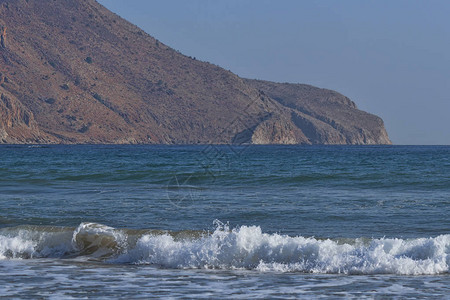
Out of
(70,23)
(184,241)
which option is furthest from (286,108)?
(184,241)

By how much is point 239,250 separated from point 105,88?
4846 inches

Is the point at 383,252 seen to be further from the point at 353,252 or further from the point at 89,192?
the point at 89,192

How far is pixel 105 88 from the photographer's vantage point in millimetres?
132125

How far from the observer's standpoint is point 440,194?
22.3m

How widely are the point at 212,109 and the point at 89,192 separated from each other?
4417 inches

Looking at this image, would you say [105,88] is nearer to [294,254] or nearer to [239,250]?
[239,250]

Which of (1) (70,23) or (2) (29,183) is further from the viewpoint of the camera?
(1) (70,23)

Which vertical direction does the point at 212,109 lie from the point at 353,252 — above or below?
above

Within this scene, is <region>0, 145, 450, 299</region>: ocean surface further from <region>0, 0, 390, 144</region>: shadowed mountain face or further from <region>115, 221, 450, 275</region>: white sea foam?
<region>0, 0, 390, 144</region>: shadowed mountain face

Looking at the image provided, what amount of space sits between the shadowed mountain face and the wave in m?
98.9

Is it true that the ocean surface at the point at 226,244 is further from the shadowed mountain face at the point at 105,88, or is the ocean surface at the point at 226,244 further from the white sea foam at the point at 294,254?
the shadowed mountain face at the point at 105,88

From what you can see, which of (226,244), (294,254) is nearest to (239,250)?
(226,244)

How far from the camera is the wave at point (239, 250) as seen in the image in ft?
36.8

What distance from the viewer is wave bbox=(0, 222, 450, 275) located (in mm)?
11205
